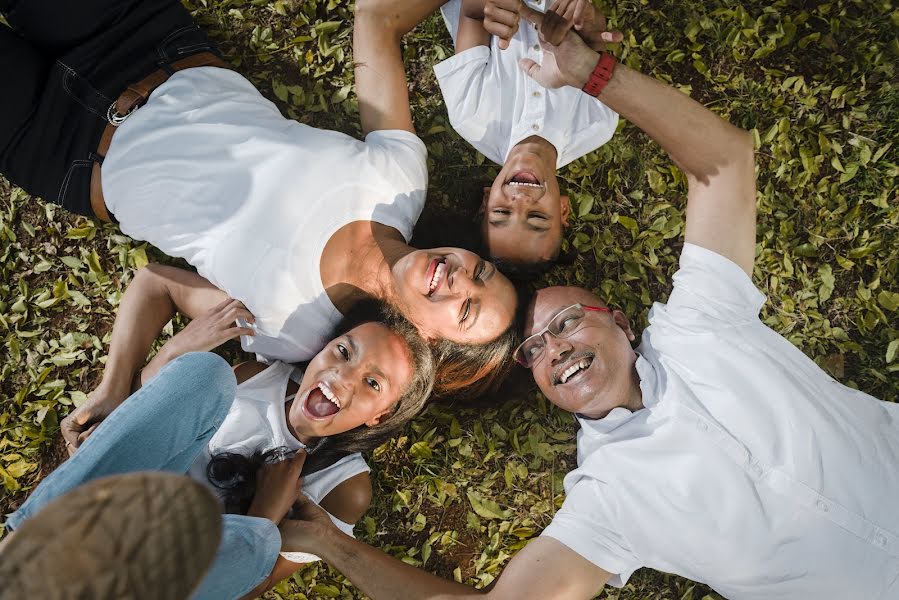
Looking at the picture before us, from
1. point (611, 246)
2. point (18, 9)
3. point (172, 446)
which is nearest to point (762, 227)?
point (611, 246)

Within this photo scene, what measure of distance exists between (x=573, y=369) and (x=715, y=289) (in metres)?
0.83

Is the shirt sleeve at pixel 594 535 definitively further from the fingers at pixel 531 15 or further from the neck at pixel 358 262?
the fingers at pixel 531 15

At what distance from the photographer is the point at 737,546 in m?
3.09

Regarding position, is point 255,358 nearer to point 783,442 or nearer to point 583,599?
point 583,599

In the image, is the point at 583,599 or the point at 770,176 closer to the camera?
the point at 583,599

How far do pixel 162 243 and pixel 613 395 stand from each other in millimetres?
2612

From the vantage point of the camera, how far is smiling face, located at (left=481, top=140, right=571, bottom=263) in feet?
11.3

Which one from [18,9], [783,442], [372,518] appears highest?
[18,9]

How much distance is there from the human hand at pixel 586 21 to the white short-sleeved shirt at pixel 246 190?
3.75ft

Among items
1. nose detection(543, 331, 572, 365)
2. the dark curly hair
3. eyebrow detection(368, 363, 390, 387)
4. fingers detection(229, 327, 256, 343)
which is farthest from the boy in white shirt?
fingers detection(229, 327, 256, 343)

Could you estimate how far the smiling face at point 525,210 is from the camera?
3.44 meters

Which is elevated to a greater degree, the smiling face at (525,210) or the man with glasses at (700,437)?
the smiling face at (525,210)

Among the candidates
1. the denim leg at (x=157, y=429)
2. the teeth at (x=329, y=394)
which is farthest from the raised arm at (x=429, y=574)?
the denim leg at (x=157, y=429)

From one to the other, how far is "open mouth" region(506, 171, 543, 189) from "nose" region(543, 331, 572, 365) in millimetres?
828
